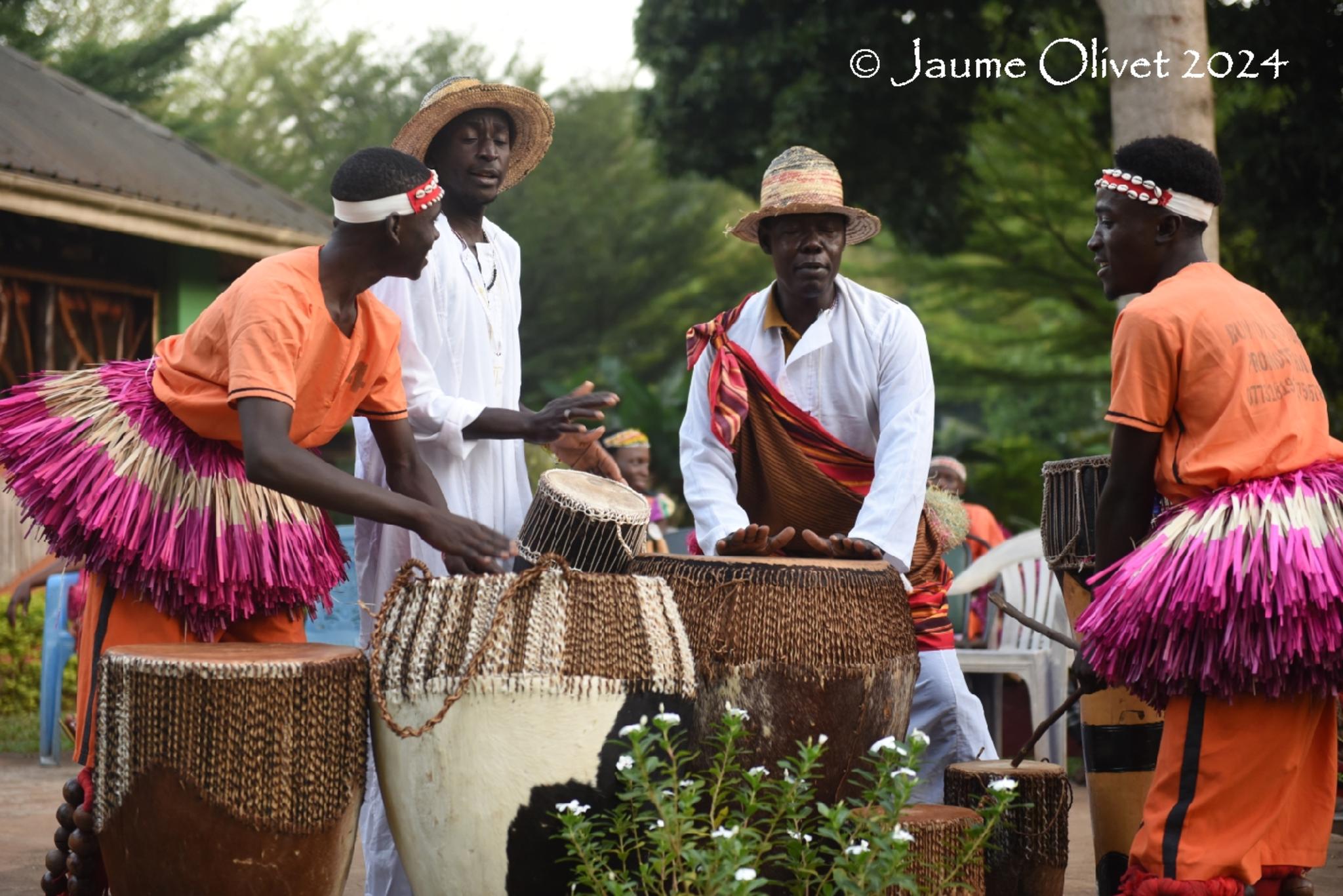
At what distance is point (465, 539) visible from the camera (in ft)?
11.6

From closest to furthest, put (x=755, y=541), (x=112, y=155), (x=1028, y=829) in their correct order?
(x=755, y=541) → (x=1028, y=829) → (x=112, y=155)

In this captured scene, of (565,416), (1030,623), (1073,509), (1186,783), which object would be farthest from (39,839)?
(1186,783)

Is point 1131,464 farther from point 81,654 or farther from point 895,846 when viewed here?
point 81,654

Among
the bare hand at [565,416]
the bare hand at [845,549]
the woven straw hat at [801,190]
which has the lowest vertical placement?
the bare hand at [845,549]

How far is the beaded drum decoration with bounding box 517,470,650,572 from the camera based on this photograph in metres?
3.75

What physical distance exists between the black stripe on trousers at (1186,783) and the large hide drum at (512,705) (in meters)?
1.18

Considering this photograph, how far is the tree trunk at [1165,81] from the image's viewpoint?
25.6 ft

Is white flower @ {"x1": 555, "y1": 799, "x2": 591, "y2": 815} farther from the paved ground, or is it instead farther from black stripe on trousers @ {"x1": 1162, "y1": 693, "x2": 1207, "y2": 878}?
the paved ground

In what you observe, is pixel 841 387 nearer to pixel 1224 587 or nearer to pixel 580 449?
pixel 580 449

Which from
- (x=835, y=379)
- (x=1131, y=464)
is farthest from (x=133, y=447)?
(x=1131, y=464)

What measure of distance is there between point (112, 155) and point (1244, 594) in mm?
9684

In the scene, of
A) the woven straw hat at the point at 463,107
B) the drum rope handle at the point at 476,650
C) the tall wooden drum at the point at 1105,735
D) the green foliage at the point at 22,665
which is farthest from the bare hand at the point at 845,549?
the green foliage at the point at 22,665

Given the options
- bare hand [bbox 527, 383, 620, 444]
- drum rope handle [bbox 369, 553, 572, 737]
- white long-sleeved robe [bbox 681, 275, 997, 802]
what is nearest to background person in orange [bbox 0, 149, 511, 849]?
drum rope handle [bbox 369, 553, 572, 737]

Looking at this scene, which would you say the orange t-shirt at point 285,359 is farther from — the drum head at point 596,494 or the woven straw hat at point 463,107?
the woven straw hat at point 463,107
